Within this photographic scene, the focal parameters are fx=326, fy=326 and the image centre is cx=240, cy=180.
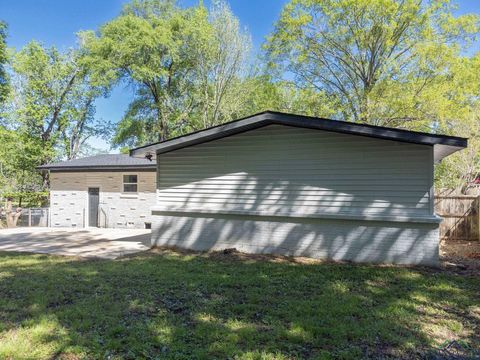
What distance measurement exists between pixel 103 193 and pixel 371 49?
43.8 feet

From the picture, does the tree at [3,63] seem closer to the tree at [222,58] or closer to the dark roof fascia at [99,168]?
the dark roof fascia at [99,168]

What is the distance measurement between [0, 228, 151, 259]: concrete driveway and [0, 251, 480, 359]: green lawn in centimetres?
218

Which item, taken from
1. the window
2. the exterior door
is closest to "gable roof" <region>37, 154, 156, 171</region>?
the window

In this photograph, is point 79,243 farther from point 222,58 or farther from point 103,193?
point 222,58

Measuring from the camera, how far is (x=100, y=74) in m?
20.6

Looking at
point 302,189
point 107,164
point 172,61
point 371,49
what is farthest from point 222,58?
point 302,189

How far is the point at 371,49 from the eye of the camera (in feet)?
46.1

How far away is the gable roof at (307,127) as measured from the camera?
20.3ft

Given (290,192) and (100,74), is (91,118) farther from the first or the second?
(290,192)

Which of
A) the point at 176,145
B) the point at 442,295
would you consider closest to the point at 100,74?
the point at 176,145

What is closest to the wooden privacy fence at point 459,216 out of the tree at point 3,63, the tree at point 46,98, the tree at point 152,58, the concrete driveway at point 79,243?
the concrete driveway at point 79,243

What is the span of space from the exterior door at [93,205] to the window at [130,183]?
1.45m

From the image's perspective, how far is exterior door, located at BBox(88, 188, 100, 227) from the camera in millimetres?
14828

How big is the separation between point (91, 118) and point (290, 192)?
23152mm
